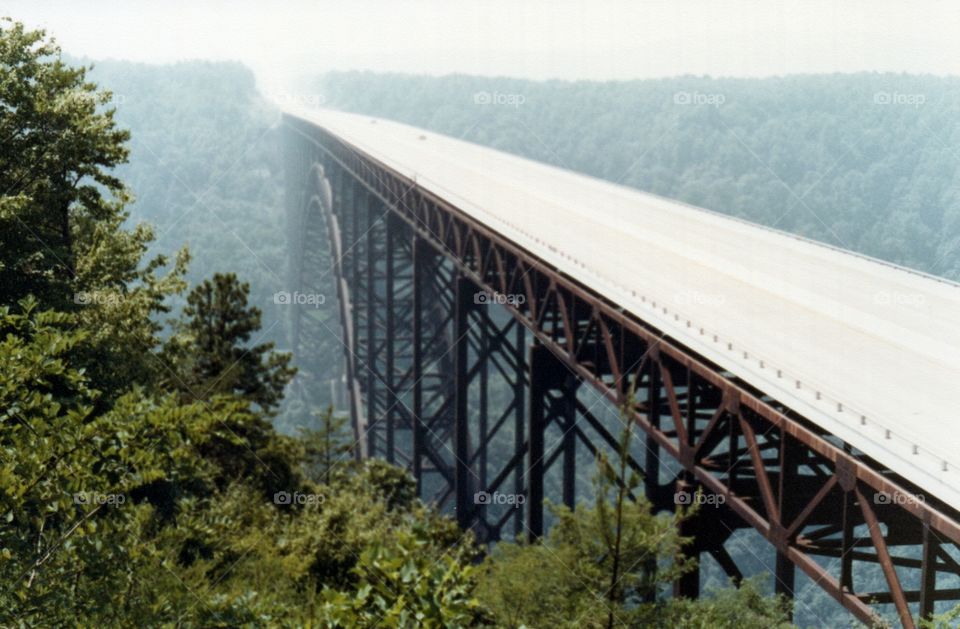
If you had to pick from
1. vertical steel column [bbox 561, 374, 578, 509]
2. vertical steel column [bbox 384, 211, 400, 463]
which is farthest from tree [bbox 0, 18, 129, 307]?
vertical steel column [bbox 384, 211, 400, 463]

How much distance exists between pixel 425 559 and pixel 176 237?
6922 inches

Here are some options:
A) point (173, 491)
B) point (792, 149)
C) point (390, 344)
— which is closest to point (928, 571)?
point (173, 491)

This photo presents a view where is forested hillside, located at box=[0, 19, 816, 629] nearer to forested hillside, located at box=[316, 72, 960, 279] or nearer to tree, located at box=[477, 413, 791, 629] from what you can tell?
tree, located at box=[477, 413, 791, 629]

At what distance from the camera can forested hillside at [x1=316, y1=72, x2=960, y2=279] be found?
436 feet

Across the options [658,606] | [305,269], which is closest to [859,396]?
[658,606]

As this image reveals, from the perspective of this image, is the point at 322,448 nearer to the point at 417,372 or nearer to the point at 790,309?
the point at 417,372

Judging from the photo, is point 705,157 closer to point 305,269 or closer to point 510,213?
point 305,269

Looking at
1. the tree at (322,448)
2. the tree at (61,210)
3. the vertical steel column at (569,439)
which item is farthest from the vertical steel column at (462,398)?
the tree at (61,210)

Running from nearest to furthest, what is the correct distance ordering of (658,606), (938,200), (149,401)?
(149,401)
(658,606)
(938,200)

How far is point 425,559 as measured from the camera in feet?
22.8

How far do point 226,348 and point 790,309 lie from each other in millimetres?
16219

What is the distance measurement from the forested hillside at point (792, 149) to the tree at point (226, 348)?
Result: 295ft

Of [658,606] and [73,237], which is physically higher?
[73,237]

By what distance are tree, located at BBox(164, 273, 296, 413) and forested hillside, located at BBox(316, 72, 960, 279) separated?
90000 millimetres
